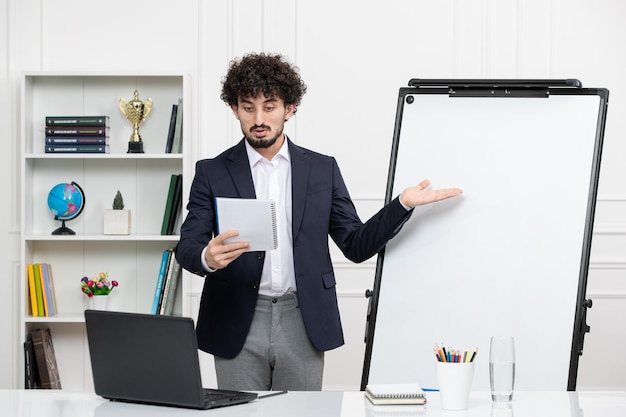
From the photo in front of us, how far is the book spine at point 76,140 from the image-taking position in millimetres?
4352

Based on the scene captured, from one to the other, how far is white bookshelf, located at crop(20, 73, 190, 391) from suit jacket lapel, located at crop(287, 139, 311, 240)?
1.90 meters

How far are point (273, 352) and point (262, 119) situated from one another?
72cm

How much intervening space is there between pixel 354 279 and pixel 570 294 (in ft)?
6.50

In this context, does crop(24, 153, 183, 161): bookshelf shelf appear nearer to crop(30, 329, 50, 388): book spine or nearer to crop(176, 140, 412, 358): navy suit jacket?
crop(30, 329, 50, 388): book spine


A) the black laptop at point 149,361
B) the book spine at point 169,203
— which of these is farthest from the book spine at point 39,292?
the black laptop at point 149,361

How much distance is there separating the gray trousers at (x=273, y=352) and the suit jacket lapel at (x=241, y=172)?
337 mm

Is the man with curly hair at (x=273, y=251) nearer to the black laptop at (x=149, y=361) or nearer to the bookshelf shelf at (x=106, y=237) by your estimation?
the black laptop at (x=149, y=361)

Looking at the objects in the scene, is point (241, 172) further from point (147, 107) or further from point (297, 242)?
point (147, 107)

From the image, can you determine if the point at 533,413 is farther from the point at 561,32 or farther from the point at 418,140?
the point at 561,32

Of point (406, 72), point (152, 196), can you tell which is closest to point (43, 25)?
point (152, 196)

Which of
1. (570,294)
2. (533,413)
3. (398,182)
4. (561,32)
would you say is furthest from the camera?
(561,32)

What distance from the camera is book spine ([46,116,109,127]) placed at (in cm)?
436

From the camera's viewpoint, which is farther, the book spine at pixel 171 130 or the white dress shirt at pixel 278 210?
the book spine at pixel 171 130

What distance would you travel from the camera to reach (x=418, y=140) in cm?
272
